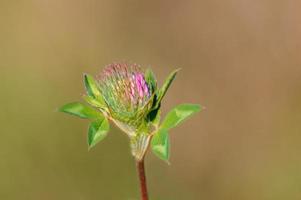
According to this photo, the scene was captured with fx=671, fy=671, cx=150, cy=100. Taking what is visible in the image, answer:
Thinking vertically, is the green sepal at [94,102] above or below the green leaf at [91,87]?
below

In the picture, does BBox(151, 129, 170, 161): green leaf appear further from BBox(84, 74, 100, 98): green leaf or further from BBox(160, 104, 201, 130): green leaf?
BBox(84, 74, 100, 98): green leaf

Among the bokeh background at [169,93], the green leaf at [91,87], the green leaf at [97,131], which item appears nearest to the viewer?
the green leaf at [97,131]

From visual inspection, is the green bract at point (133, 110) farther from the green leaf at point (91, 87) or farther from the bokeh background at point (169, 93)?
the bokeh background at point (169, 93)

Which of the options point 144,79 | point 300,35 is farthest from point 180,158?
point 144,79

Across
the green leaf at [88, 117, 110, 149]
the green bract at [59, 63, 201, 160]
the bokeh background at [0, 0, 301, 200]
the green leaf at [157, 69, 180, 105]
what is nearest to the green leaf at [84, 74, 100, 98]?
the green bract at [59, 63, 201, 160]

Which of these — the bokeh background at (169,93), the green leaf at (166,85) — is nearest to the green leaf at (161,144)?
the green leaf at (166,85)

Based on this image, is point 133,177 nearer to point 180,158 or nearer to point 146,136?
point 180,158
